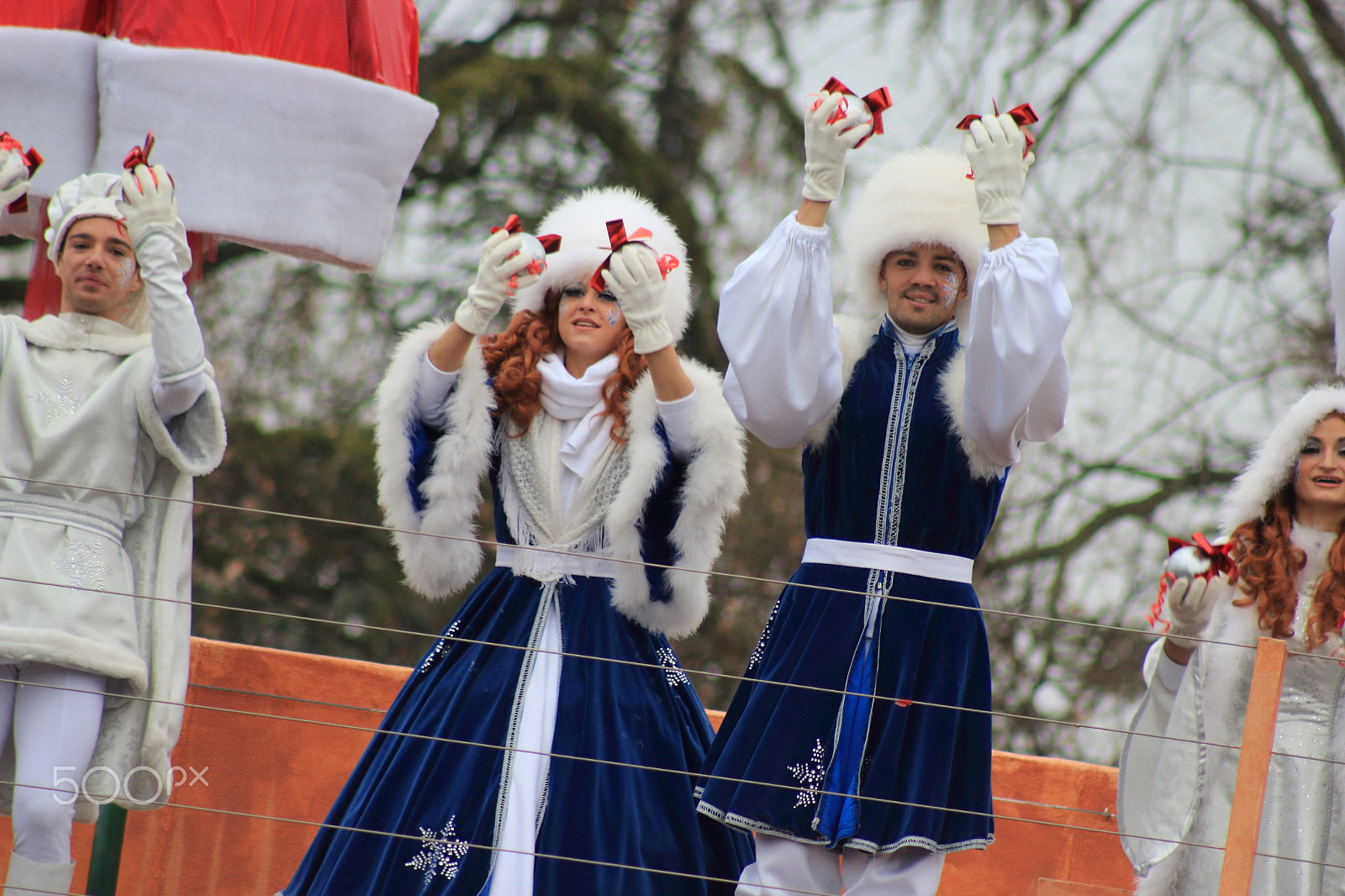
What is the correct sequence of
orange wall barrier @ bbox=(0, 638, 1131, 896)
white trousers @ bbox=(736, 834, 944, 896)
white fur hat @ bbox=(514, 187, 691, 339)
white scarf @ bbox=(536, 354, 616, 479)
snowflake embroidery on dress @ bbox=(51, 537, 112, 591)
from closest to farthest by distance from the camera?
white trousers @ bbox=(736, 834, 944, 896), snowflake embroidery on dress @ bbox=(51, 537, 112, 591), white scarf @ bbox=(536, 354, 616, 479), white fur hat @ bbox=(514, 187, 691, 339), orange wall barrier @ bbox=(0, 638, 1131, 896)

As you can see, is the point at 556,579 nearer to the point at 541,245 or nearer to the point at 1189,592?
the point at 541,245

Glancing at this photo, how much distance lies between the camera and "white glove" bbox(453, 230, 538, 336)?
3229 millimetres

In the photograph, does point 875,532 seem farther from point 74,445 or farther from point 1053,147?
point 1053,147

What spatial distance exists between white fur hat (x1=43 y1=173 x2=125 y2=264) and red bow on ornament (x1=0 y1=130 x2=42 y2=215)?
0.06 m

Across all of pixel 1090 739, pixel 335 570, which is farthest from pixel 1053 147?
pixel 335 570

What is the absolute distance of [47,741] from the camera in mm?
3021

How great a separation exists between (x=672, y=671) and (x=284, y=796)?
1401mm

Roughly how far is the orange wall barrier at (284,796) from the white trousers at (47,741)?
96 cm

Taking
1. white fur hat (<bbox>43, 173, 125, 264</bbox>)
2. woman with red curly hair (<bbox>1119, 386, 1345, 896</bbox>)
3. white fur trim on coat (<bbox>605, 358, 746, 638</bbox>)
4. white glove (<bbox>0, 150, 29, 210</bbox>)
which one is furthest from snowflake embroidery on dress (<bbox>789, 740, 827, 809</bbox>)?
white glove (<bbox>0, 150, 29, 210</bbox>)

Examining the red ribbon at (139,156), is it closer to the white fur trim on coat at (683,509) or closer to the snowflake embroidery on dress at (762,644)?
the white fur trim on coat at (683,509)

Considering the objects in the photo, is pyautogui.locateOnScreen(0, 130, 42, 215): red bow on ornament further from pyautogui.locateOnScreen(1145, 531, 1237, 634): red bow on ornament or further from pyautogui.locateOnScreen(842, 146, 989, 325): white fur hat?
pyautogui.locateOnScreen(1145, 531, 1237, 634): red bow on ornament

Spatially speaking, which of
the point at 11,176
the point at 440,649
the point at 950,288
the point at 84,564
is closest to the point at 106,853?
the point at 84,564

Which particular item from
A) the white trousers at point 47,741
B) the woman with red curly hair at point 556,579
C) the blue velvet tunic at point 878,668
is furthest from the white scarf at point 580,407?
the white trousers at point 47,741

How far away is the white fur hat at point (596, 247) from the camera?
11.2 ft
